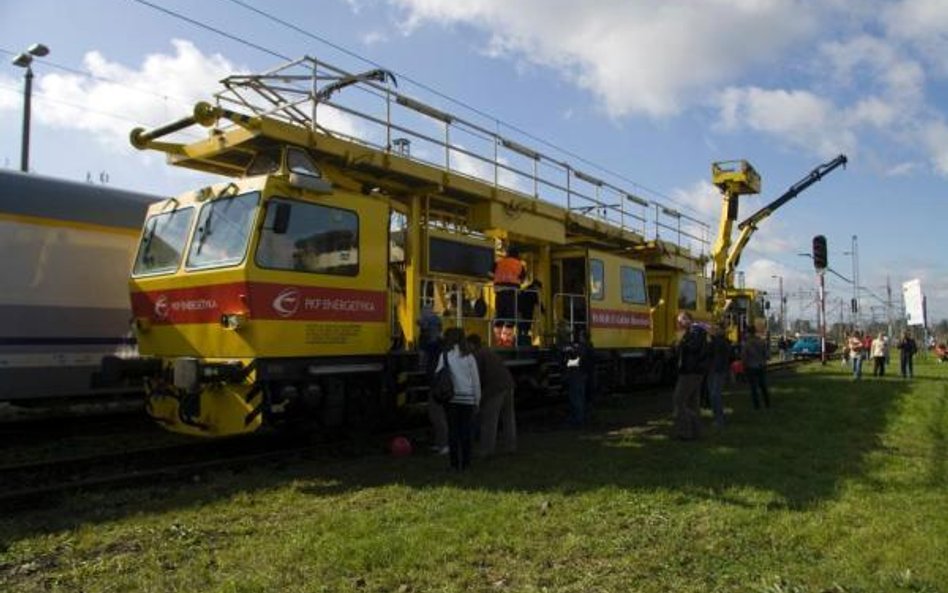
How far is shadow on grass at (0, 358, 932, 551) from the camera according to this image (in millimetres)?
7645

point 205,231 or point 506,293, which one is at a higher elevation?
point 205,231

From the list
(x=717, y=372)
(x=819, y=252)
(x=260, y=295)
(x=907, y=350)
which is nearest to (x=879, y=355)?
(x=907, y=350)

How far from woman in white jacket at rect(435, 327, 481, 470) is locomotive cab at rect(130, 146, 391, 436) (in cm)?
161

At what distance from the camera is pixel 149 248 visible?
35.7 ft

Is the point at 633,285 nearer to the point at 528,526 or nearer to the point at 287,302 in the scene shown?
the point at 287,302

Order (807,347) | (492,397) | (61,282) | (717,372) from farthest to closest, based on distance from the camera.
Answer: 1. (807,347)
2. (717,372)
3. (61,282)
4. (492,397)

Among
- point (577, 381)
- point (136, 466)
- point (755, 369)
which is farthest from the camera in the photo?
point (755, 369)

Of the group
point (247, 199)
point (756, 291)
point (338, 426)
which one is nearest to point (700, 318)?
point (756, 291)

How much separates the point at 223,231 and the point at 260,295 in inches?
44.5

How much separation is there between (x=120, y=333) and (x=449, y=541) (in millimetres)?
8710

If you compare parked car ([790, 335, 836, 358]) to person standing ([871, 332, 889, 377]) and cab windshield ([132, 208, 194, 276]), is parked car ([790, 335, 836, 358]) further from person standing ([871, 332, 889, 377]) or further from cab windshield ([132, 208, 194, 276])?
cab windshield ([132, 208, 194, 276])

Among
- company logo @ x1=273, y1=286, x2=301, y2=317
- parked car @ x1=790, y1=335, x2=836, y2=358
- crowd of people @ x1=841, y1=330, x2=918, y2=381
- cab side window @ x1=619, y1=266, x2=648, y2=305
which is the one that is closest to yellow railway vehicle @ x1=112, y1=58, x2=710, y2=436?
company logo @ x1=273, y1=286, x2=301, y2=317

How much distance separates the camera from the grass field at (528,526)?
545 centimetres

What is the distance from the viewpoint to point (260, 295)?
30.0ft
